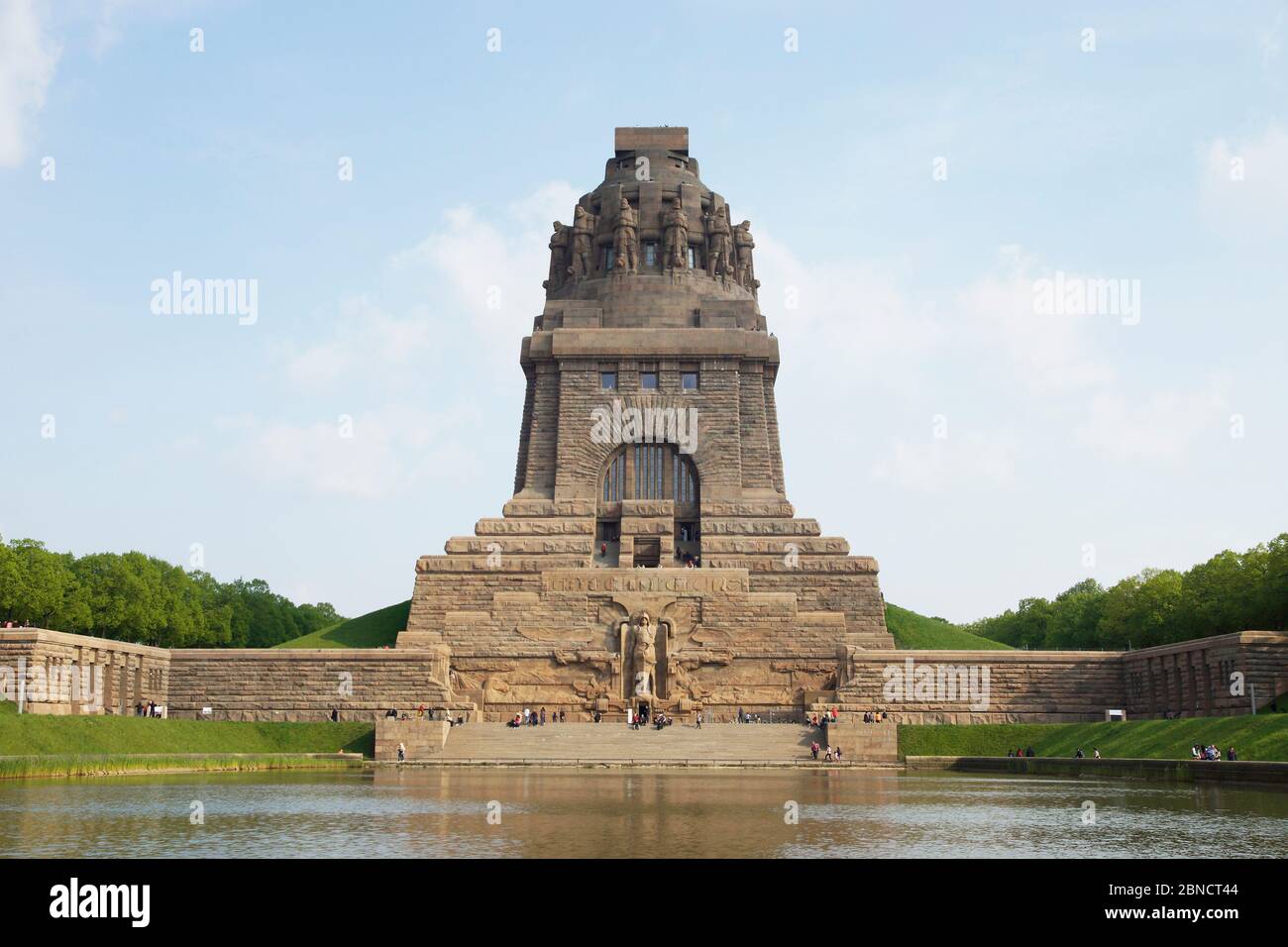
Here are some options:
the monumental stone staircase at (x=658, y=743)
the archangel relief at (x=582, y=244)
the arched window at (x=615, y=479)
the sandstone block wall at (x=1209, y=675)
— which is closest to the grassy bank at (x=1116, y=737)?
the monumental stone staircase at (x=658, y=743)

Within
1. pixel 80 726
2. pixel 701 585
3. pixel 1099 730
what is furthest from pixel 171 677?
pixel 1099 730

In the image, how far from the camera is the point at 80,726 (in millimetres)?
31547

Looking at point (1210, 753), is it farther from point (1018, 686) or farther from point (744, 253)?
point (744, 253)

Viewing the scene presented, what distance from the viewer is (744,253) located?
65.7 m

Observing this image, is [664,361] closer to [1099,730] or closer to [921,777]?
[1099,730]

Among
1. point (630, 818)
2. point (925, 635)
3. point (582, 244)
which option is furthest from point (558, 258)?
point (630, 818)

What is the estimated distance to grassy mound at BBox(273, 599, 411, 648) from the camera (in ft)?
170

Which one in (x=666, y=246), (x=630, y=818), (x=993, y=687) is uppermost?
(x=666, y=246)

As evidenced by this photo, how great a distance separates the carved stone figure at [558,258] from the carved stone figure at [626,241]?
3.83 meters

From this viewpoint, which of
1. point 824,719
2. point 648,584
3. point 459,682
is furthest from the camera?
point 648,584

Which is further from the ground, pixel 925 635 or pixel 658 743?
pixel 925 635

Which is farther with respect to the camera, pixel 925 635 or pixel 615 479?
pixel 615 479

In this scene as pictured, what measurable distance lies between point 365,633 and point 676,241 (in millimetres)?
23335
